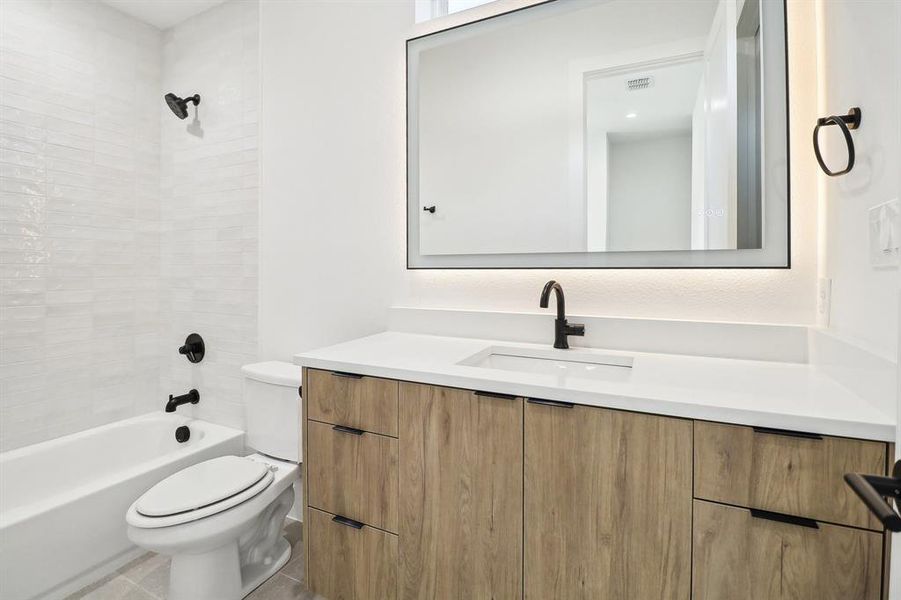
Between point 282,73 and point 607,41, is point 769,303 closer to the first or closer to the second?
point 607,41

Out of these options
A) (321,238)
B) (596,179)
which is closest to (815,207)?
(596,179)

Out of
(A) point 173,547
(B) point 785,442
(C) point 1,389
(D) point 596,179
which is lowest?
(A) point 173,547

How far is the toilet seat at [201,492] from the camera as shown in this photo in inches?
52.7

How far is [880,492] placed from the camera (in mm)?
518

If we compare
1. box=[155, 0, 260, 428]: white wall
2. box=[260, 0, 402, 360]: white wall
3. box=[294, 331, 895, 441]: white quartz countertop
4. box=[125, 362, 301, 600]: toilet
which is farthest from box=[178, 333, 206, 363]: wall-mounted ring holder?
box=[294, 331, 895, 441]: white quartz countertop

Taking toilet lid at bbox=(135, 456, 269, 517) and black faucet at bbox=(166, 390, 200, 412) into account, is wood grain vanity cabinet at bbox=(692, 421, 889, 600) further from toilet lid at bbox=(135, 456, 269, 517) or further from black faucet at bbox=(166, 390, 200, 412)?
black faucet at bbox=(166, 390, 200, 412)

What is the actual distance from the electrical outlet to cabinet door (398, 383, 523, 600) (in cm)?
88

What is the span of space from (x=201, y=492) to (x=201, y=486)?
0.05 m

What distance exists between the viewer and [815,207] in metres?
1.24

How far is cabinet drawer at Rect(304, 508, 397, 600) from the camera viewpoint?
49.3 inches

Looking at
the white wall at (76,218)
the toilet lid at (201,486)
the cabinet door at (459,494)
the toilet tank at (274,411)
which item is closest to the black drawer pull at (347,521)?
the cabinet door at (459,494)

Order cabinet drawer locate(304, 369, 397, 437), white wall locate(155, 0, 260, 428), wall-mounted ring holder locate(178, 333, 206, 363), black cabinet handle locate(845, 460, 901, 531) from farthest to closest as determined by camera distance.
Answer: wall-mounted ring holder locate(178, 333, 206, 363) < white wall locate(155, 0, 260, 428) < cabinet drawer locate(304, 369, 397, 437) < black cabinet handle locate(845, 460, 901, 531)

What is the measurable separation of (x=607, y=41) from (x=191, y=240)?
7.51 ft

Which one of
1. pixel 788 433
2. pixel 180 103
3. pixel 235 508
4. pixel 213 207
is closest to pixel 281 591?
pixel 235 508
